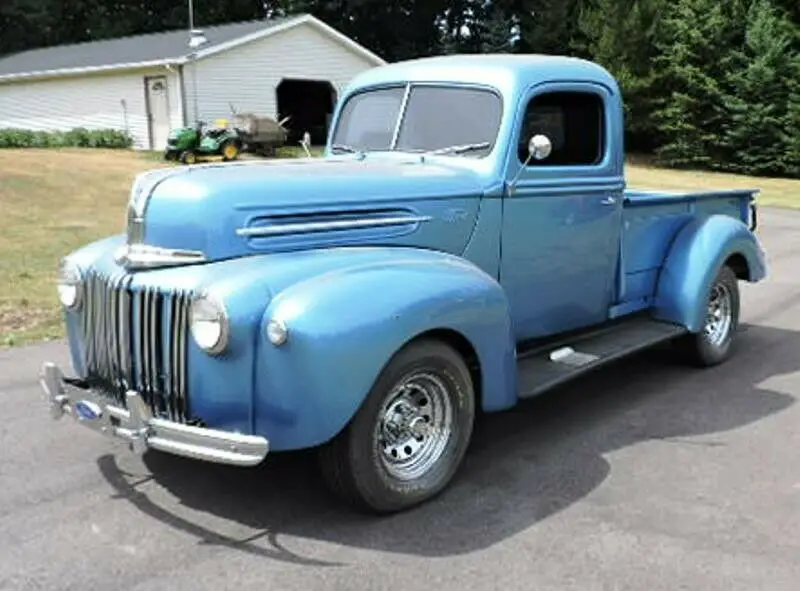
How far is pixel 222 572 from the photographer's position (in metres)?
3.65

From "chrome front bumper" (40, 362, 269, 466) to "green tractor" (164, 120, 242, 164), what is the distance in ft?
64.8

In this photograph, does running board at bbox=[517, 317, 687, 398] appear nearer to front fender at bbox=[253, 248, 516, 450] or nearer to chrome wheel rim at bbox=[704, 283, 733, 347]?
chrome wheel rim at bbox=[704, 283, 733, 347]

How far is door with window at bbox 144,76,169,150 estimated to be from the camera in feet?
93.1

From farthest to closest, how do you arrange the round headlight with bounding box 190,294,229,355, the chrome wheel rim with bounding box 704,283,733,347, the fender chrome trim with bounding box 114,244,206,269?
the chrome wheel rim with bounding box 704,283,733,347
the fender chrome trim with bounding box 114,244,206,269
the round headlight with bounding box 190,294,229,355

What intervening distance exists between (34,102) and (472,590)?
33.1 meters

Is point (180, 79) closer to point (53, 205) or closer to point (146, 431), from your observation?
point (53, 205)

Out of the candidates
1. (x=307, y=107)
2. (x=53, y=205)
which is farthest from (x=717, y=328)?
(x=307, y=107)

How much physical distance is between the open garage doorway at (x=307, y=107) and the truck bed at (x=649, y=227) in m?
27.7

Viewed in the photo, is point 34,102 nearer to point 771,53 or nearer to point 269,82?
point 269,82

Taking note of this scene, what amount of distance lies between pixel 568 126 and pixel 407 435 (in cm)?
237

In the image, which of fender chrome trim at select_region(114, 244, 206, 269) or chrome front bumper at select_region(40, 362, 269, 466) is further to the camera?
fender chrome trim at select_region(114, 244, 206, 269)

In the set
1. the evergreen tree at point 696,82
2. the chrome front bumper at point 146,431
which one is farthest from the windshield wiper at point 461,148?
the evergreen tree at point 696,82

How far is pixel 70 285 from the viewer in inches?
182

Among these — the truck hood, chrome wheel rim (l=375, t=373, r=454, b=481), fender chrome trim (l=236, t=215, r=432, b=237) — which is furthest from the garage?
chrome wheel rim (l=375, t=373, r=454, b=481)
